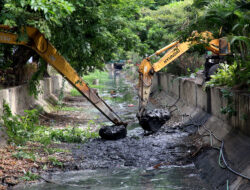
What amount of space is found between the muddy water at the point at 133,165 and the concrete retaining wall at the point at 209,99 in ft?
4.18

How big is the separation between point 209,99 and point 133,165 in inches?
195

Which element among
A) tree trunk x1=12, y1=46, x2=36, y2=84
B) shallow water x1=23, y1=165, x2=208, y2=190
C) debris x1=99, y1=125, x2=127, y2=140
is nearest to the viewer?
shallow water x1=23, y1=165, x2=208, y2=190

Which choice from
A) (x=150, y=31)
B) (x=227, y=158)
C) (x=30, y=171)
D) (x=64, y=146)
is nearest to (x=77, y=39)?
(x=64, y=146)

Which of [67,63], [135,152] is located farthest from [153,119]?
[67,63]

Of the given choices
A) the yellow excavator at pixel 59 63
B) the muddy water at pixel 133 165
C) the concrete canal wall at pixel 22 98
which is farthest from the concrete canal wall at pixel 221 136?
the concrete canal wall at pixel 22 98

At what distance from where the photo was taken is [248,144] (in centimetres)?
858

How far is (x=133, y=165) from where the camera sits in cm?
1025

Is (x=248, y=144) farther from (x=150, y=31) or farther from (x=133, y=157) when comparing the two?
(x=150, y=31)

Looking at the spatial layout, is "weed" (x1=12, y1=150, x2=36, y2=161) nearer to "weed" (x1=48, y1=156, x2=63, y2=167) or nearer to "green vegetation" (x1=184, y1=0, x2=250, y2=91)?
"weed" (x1=48, y1=156, x2=63, y2=167)

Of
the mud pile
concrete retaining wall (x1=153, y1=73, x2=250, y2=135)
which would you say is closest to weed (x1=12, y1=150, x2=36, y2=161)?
concrete retaining wall (x1=153, y1=73, x2=250, y2=135)

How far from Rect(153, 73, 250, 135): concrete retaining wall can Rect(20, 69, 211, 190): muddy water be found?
1.27m

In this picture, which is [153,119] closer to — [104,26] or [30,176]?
[104,26]

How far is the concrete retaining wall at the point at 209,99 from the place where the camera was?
30.5 feet

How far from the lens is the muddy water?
8.72 meters
